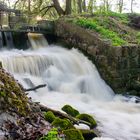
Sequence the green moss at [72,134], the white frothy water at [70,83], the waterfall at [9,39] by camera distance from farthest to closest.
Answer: the waterfall at [9,39], the white frothy water at [70,83], the green moss at [72,134]

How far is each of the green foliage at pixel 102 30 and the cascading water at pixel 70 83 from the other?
113 cm

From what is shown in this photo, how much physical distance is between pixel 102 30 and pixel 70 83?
2764 mm

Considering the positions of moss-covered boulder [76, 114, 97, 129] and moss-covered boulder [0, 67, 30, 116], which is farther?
moss-covered boulder [76, 114, 97, 129]

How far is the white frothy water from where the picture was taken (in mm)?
9172

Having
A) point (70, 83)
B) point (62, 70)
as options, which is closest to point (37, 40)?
point (62, 70)

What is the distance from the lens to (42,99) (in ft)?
32.2

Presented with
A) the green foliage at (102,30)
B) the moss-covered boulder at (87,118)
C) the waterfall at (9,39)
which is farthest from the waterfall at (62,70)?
the moss-covered boulder at (87,118)

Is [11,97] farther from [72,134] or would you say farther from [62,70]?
[62,70]

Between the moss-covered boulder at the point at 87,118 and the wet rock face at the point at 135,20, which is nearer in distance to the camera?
the moss-covered boulder at the point at 87,118

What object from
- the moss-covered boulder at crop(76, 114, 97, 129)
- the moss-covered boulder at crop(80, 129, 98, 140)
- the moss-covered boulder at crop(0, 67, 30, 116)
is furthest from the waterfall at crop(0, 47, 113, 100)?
the moss-covered boulder at crop(0, 67, 30, 116)

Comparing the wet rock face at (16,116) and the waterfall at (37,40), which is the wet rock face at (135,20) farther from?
the wet rock face at (16,116)

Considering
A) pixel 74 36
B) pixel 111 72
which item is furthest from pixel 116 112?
pixel 74 36

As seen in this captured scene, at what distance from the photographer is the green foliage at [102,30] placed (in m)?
12.3

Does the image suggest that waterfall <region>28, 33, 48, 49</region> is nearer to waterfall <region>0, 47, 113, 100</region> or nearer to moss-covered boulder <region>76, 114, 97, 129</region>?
waterfall <region>0, 47, 113, 100</region>
